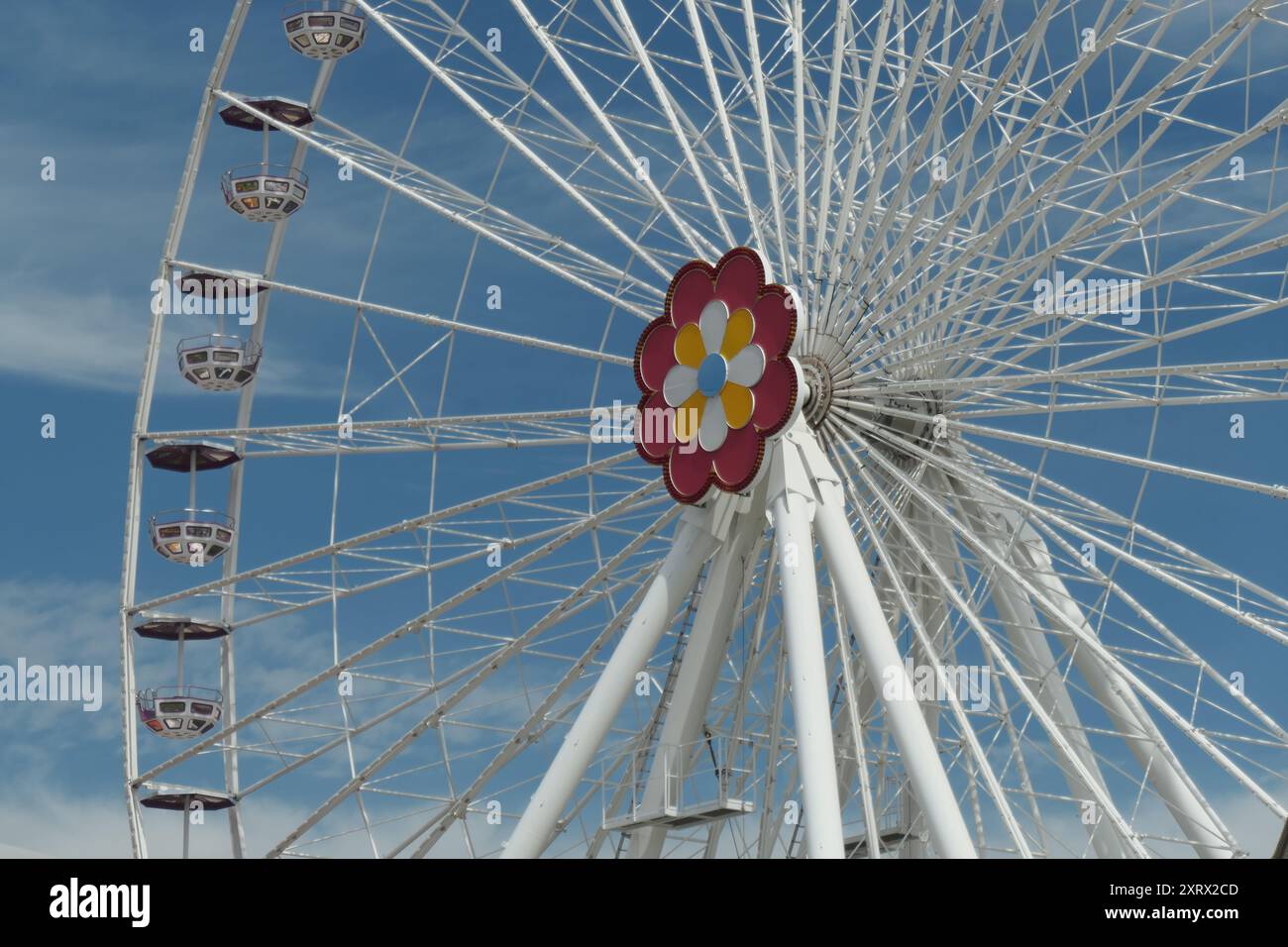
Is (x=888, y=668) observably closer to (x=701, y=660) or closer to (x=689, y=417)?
(x=701, y=660)

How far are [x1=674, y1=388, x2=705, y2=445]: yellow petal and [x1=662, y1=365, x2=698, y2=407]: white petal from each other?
84mm

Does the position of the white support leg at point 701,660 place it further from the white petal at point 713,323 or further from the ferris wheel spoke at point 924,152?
the ferris wheel spoke at point 924,152

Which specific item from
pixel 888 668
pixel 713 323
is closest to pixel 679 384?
pixel 713 323

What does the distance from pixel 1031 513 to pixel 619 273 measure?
22.0ft

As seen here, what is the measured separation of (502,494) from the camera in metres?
31.2

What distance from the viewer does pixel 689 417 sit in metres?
28.5

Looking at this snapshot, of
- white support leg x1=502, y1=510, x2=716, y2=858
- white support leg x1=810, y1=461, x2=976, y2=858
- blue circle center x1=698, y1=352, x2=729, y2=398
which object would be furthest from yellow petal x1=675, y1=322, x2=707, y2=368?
white support leg x1=810, y1=461, x2=976, y2=858

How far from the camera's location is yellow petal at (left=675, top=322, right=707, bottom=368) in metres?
28.6

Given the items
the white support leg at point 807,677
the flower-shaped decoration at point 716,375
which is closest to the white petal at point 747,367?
Answer: the flower-shaped decoration at point 716,375

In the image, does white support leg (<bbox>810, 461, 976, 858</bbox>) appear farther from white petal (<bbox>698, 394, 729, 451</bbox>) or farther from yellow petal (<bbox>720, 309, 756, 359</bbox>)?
yellow petal (<bbox>720, 309, 756, 359</bbox>)

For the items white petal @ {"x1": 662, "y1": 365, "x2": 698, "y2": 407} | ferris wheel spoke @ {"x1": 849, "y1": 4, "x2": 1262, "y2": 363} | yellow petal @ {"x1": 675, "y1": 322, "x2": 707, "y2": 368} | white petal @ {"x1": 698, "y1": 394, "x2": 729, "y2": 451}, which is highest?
ferris wheel spoke @ {"x1": 849, "y1": 4, "x2": 1262, "y2": 363}

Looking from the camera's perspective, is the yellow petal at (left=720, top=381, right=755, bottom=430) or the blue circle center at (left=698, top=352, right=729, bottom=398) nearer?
the yellow petal at (left=720, top=381, right=755, bottom=430)

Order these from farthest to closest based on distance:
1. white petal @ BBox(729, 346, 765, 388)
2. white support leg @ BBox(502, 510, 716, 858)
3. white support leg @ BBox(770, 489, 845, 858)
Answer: white petal @ BBox(729, 346, 765, 388) < white support leg @ BBox(502, 510, 716, 858) < white support leg @ BBox(770, 489, 845, 858)

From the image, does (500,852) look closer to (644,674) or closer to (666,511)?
(644,674)
